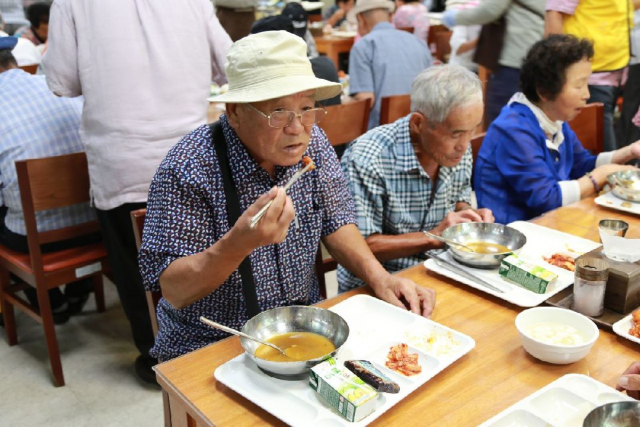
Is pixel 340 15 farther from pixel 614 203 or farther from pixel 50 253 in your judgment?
pixel 614 203

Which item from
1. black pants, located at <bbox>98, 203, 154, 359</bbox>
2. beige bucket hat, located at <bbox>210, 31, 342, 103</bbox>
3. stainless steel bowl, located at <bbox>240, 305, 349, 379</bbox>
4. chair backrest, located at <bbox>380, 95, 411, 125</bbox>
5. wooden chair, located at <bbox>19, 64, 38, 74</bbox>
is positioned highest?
beige bucket hat, located at <bbox>210, 31, 342, 103</bbox>

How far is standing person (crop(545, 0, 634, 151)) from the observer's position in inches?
132

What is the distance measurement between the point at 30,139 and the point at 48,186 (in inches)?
15.4

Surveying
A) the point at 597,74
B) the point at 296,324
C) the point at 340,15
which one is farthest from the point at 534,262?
the point at 340,15

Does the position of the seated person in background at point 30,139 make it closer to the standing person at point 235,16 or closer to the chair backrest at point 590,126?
the standing person at point 235,16

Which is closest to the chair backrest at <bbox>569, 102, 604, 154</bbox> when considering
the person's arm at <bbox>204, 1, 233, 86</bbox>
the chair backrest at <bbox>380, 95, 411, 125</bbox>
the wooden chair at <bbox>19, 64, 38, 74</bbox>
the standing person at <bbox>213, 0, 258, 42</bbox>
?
the chair backrest at <bbox>380, 95, 411, 125</bbox>

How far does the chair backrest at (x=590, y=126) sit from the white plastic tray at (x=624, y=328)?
1.76 m

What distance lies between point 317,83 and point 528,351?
0.73m

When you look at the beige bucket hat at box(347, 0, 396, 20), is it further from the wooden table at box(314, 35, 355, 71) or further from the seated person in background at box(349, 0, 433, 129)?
the wooden table at box(314, 35, 355, 71)

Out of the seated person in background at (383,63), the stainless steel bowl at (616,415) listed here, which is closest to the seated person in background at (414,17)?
the seated person in background at (383,63)

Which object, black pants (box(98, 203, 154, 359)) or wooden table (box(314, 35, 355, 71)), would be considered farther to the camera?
wooden table (box(314, 35, 355, 71))

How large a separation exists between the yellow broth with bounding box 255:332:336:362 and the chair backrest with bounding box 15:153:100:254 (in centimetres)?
133

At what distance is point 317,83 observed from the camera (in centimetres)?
140

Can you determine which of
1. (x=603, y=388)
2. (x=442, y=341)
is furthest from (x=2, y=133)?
(x=603, y=388)
